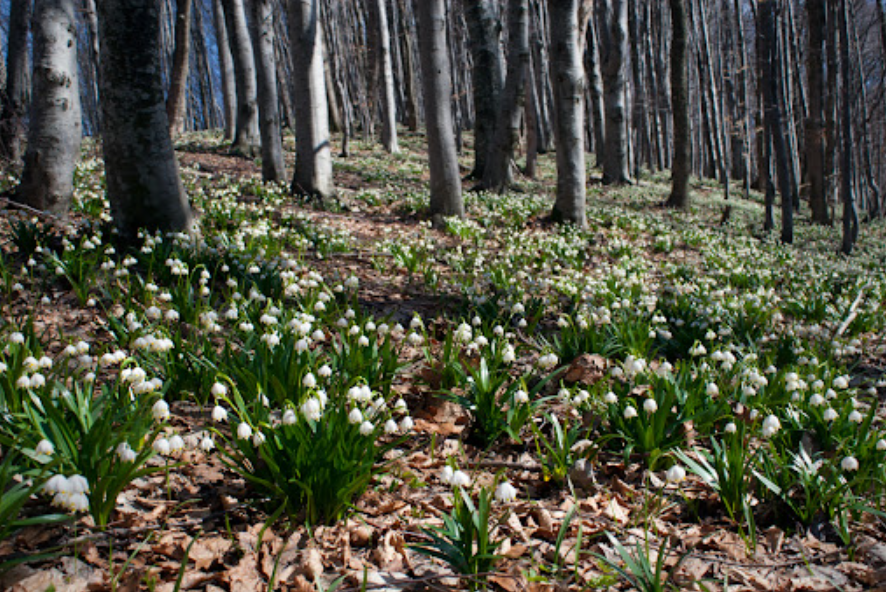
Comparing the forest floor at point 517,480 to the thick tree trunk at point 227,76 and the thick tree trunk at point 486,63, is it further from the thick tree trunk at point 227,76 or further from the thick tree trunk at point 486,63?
the thick tree trunk at point 227,76

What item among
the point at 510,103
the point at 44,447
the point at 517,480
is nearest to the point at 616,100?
the point at 510,103

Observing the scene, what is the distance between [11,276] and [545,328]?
157 inches

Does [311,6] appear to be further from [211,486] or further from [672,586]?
[672,586]

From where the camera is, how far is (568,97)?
841cm

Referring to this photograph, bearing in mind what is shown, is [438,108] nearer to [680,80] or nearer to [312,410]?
[312,410]

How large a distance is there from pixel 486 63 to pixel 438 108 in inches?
201

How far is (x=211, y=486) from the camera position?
236 cm

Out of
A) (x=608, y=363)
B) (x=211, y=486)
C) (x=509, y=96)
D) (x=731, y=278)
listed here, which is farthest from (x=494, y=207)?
(x=211, y=486)

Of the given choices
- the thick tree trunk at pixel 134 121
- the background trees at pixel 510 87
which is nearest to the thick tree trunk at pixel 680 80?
the background trees at pixel 510 87

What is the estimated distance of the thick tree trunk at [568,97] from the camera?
834 centimetres

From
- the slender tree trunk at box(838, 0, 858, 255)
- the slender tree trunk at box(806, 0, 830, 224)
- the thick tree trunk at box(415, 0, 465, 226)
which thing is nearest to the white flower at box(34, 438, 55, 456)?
the thick tree trunk at box(415, 0, 465, 226)

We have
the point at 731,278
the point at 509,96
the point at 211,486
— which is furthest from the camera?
the point at 509,96

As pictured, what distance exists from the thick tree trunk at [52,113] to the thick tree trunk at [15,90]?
3221 millimetres

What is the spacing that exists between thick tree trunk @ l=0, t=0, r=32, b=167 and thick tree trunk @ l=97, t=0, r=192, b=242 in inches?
163
